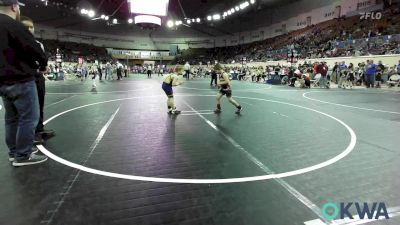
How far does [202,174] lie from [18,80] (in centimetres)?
256

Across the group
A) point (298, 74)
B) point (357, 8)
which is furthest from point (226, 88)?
point (357, 8)

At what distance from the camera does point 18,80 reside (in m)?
3.51

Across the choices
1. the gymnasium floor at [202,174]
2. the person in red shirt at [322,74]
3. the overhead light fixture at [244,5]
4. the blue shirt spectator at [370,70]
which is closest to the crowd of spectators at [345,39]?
the blue shirt spectator at [370,70]

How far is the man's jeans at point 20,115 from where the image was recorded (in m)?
3.53

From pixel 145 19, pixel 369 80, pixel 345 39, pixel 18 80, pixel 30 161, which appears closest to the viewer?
pixel 18 80

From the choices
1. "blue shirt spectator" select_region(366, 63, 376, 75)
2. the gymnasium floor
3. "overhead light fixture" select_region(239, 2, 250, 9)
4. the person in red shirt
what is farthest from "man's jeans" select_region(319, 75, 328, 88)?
"overhead light fixture" select_region(239, 2, 250, 9)

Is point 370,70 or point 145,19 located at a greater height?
point 145,19

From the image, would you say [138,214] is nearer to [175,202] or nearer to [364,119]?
[175,202]

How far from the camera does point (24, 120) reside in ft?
11.9

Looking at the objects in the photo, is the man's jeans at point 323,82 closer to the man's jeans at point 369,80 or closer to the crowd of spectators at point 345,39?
the man's jeans at point 369,80

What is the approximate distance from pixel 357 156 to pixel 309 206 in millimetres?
1992

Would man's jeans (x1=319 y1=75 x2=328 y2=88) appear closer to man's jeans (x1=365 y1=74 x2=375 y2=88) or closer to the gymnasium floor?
man's jeans (x1=365 y1=74 x2=375 y2=88)

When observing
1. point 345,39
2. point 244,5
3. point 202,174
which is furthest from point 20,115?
point 244,5

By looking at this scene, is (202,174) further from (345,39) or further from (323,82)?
(345,39)
